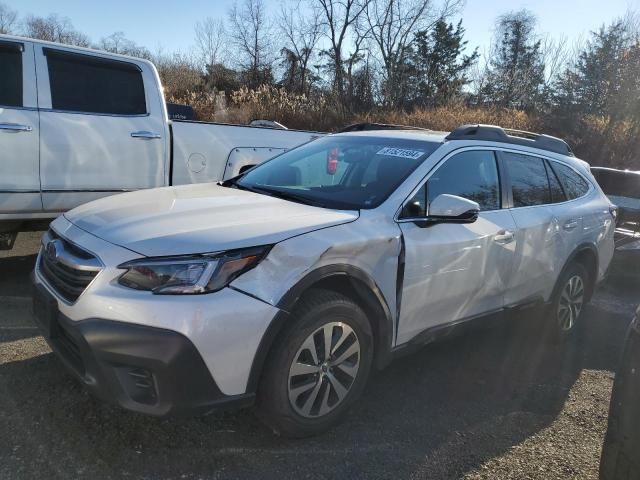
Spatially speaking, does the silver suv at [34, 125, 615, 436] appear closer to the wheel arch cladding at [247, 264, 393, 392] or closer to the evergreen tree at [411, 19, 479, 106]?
the wheel arch cladding at [247, 264, 393, 392]

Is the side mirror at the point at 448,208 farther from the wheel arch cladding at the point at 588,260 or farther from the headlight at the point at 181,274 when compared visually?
the wheel arch cladding at the point at 588,260

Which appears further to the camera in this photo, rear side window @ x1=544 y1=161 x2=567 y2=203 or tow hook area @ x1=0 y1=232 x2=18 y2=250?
tow hook area @ x1=0 y1=232 x2=18 y2=250

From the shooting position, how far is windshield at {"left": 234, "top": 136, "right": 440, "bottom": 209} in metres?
3.26

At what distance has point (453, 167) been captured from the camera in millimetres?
3580

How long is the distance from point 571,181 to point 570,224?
1.67ft

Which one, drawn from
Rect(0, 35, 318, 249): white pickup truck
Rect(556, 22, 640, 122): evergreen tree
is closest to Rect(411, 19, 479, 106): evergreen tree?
Rect(556, 22, 640, 122): evergreen tree

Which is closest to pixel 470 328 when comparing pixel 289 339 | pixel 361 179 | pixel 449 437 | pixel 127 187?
pixel 449 437

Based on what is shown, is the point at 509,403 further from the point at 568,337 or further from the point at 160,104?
the point at 160,104

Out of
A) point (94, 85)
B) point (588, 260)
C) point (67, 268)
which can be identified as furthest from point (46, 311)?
point (588, 260)

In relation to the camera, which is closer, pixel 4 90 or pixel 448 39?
pixel 4 90

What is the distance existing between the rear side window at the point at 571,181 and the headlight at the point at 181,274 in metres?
3.26

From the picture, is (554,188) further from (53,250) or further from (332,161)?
(53,250)

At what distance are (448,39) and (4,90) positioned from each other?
3829cm

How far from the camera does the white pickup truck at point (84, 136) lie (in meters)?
4.58
